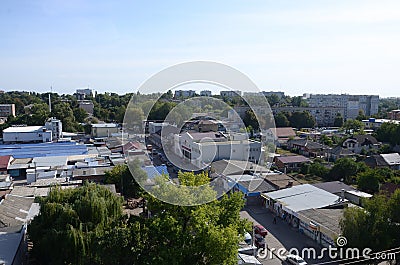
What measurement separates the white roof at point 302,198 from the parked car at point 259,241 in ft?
3.00

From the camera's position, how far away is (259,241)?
206 inches

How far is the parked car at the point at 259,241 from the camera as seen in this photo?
514 centimetres

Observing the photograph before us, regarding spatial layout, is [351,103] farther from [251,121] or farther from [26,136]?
[26,136]

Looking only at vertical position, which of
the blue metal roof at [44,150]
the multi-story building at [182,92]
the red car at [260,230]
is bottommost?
the red car at [260,230]

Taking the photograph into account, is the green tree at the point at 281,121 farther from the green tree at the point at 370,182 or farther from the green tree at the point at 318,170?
the green tree at the point at 370,182

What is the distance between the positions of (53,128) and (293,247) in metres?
13.7

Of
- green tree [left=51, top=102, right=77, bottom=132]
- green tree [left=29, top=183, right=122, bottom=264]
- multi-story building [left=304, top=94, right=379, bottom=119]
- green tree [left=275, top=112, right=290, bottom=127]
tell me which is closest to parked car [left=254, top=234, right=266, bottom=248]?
green tree [left=29, top=183, right=122, bottom=264]

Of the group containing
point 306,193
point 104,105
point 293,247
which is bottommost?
point 293,247

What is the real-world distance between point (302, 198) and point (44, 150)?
1042 cm

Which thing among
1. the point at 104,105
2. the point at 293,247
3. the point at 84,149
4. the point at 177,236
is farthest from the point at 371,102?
the point at 177,236

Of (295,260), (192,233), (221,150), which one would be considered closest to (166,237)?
(192,233)

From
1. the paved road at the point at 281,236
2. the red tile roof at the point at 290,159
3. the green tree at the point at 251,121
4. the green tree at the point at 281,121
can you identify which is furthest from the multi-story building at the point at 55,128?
the green tree at the point at 281,121

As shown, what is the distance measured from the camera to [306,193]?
6.70m

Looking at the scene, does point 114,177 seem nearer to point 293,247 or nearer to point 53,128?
point 293,247
